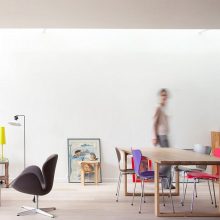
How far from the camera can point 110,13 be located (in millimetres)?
6387

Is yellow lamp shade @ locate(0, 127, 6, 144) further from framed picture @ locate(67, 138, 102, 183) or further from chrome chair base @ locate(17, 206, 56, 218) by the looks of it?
chrome chair base @ locate(17, 206, 56, 218)

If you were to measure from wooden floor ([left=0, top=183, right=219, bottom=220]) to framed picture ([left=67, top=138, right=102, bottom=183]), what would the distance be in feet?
1.98

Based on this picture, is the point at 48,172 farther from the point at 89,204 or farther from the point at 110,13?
the point at 110,13

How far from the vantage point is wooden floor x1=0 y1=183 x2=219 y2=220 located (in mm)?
5463

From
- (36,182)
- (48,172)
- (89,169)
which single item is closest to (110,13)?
(48,172)

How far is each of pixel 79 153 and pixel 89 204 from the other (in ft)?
7.50

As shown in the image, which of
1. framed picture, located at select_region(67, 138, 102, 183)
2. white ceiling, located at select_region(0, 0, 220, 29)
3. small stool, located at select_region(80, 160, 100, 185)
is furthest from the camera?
framed picture, located at select_region(67, 138, 102, 183)

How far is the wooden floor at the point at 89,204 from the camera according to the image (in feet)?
17.9

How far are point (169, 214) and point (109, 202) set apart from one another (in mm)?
1174

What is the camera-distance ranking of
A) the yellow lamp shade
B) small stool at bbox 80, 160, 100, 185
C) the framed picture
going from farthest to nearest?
the framed picture, small stool at bbox 80, 160, 100, 185, the yellow lamp shade

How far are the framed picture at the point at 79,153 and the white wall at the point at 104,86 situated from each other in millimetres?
111

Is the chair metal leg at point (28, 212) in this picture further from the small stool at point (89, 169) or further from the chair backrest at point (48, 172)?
the small stool at point (89, 169)

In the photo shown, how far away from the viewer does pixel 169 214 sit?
18.0 ft

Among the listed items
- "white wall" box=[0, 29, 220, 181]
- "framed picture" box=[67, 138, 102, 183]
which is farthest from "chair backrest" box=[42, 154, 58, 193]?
"white wall" box=[0, 29, 220, 181]
